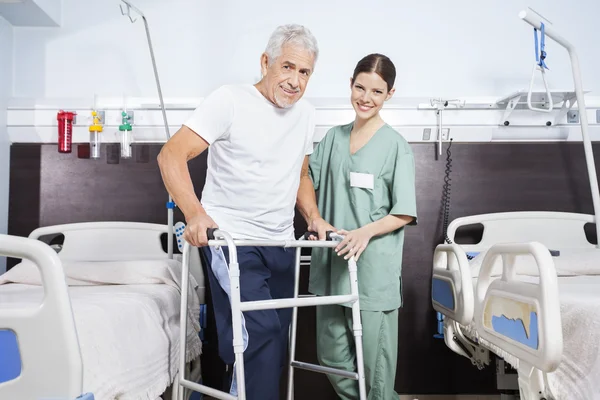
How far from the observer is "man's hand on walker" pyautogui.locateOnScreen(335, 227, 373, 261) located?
2.04 meters

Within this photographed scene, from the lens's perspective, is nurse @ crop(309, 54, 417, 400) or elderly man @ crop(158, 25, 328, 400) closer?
elderly man @ crop(158, 25, 328, 400)

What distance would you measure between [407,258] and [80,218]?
191 centimetres

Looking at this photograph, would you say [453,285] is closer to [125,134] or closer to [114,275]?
[114,275]

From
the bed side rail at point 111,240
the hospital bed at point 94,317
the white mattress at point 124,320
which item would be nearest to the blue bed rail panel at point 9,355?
the hospital bed at point 94,317

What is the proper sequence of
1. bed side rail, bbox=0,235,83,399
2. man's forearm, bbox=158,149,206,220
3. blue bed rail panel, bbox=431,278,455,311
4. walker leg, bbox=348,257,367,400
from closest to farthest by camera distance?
bed side rail, bbox=0,235,83,399 < man's forearm, bbox=158,149,206,220 < walker leg, bbox=348,257,367,400 < blue bed rail panel, bbox=431,278,455,311

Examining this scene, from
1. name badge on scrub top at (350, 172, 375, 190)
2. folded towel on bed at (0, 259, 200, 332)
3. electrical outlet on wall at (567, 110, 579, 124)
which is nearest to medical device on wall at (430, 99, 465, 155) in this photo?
electrical outlet on wall at (567, 110, 579, 124)

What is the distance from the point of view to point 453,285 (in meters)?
A: 2.46

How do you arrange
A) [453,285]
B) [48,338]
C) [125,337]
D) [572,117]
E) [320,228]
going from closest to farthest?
1. [48,338]
2. [125,337]
3. [320,228]
4. [453,285]
5. [572,117]

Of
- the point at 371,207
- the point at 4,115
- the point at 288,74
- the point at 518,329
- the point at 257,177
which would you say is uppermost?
the point at 4,115

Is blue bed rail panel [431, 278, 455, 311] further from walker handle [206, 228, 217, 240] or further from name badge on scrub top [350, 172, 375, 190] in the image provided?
walker handle [206, 228, 217, 240]

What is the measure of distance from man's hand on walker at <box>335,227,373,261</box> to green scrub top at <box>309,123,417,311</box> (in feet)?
0.62

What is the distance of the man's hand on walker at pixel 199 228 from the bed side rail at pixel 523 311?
935 mm

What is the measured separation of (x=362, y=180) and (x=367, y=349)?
2.19 ft

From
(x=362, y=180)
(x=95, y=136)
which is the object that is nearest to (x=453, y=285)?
(x=362, y=180)
